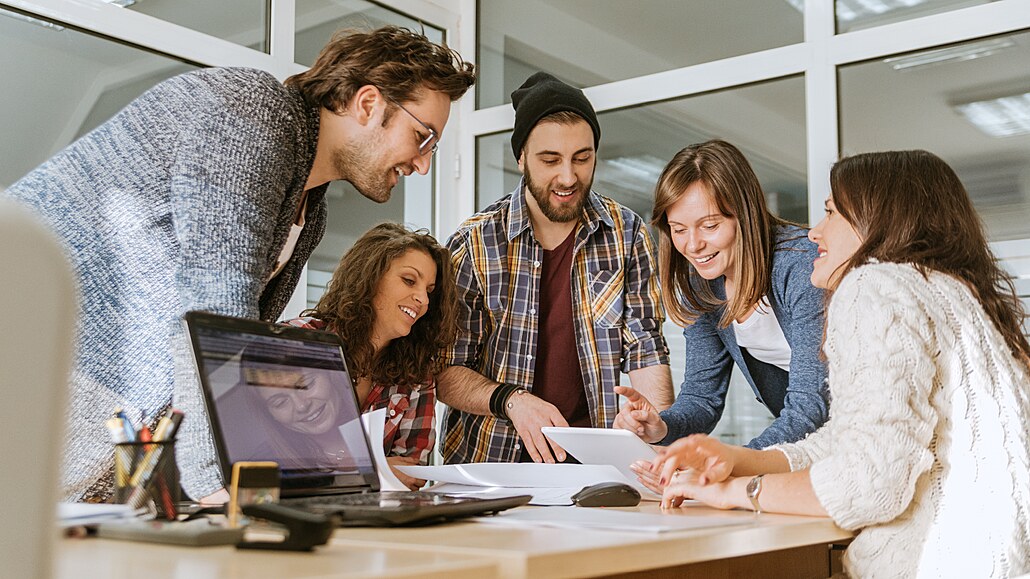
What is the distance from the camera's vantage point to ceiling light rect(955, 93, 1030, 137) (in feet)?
9.25

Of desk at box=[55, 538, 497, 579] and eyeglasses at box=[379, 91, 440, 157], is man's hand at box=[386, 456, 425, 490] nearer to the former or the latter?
eyeglasses at box=[379, 91, 440, 157]

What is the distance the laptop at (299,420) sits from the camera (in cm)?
111

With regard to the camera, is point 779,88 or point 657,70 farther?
point 657,70

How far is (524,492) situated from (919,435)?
0.63 meters

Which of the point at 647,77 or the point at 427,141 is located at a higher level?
the point at 647,77

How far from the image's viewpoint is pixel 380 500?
3.75 feet

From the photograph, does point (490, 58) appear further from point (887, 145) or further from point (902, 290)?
point (902, 290)

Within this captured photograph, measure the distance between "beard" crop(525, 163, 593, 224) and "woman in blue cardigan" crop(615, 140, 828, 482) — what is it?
1.31 feet

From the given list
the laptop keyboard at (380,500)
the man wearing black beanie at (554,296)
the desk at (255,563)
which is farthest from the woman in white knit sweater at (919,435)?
the man wearing black beanie at (554,296)

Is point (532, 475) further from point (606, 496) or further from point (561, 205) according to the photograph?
point (561, 205)

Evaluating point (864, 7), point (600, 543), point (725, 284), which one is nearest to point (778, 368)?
point (725, 284)

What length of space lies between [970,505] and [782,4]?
8.00 feet

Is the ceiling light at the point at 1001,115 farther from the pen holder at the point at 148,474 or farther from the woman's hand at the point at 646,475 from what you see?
the pen holder at the point at 148,474

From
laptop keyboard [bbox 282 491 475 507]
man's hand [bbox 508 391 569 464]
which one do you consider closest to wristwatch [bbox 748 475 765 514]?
laptop keyboard [bbox 282 491 475 507]
